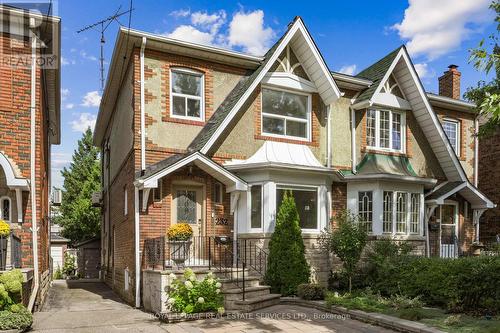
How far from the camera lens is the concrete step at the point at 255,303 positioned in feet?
32.5

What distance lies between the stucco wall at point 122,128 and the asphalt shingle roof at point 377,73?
7415 millimetres

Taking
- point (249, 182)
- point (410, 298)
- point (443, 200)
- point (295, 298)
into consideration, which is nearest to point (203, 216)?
point (249, 182)

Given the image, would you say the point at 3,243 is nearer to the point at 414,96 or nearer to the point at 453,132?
the point at 414,96

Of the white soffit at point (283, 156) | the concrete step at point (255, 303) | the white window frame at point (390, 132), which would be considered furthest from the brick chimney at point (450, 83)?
the concrete step at point (255, 303)

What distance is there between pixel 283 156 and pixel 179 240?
4099mm

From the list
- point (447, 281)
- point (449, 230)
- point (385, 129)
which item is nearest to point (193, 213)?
point (447, 281)

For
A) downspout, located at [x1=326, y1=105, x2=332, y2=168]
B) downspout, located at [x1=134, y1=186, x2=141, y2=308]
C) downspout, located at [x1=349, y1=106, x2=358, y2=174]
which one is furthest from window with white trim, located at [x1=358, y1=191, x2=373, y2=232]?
downspout, located at [x1=134, y1=186, x2=141, y2=308]

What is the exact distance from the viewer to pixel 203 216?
40.7 ft

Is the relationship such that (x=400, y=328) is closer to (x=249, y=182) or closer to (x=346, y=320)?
(x=346, y=320)

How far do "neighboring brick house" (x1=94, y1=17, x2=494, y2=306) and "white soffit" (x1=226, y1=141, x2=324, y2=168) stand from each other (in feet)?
0.15

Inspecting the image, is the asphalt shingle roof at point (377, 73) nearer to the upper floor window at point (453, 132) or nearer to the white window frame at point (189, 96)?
the upper floor window at point (453, 132)

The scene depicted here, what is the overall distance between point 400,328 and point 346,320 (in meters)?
1.32

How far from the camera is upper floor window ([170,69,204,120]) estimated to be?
12.4 m

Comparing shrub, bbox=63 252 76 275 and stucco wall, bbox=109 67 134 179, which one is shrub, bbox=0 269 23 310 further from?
shrub, bbox=63 252 76 275
